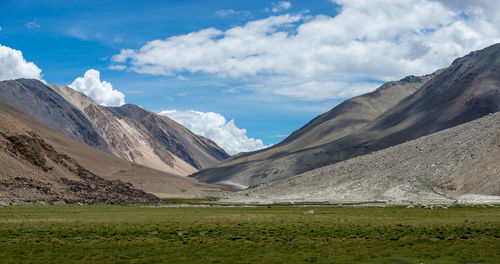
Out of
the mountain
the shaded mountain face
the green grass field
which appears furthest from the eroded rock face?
the green grass field

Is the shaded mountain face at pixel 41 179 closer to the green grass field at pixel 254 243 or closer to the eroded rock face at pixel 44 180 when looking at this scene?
the eroded rock face at pixel 44 180

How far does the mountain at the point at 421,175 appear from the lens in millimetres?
88656

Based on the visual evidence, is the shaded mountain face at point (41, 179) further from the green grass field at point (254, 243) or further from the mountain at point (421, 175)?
the green grass field at point (254, 243)

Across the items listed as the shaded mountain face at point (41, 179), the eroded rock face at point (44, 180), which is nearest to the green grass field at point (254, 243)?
the eroded rock face at point (44, 180)

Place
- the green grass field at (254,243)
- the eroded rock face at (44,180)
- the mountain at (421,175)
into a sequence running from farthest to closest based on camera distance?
1. the mountain at (421,175)
2. the eroded rock face at (44,180)
3. the green grass field at (254,243)

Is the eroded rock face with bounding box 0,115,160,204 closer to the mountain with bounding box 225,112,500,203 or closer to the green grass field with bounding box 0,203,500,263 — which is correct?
the mountain with bounding box 225,112,500,203

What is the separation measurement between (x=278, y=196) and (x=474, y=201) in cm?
4946

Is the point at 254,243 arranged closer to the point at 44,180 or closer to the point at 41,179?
the point at 41,179

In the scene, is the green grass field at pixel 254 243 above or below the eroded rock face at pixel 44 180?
below

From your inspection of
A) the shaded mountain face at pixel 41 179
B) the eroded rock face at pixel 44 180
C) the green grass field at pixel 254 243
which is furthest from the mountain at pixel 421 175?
the green grass field at pixel 254 243

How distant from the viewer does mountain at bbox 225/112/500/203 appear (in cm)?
8866

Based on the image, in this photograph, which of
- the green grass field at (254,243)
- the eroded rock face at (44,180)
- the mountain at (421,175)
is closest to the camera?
the green grass field at (254,243)

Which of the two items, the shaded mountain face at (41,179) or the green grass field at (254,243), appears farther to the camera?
the shaded mountain face at (41,179)

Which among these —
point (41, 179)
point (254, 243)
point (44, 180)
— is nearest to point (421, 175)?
point (44, 180)
